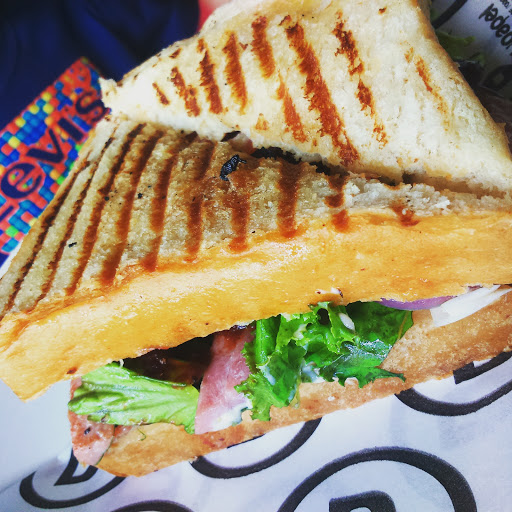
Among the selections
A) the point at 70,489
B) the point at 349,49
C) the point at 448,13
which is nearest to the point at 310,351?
the point at 349,49

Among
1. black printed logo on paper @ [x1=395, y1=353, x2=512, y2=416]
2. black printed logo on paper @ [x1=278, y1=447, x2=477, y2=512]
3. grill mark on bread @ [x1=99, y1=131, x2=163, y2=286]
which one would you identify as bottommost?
black printed logo on paper @ [x1=395, y1=353, x2=512, y2=416]

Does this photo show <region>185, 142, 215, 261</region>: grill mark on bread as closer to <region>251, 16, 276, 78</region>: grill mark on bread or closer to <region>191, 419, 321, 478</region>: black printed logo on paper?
<region>251, 16, 276, 78</region>: grill mark on bread

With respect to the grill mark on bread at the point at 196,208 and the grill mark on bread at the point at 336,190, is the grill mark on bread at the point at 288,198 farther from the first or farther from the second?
the grill mark on bread at the point at 196,208

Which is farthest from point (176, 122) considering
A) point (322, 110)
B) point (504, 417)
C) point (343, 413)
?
point (504, 417)

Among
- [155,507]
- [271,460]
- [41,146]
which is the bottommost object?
[271,460]

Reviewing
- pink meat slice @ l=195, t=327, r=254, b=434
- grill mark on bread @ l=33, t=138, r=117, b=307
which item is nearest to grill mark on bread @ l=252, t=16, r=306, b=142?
grill mark on bread @ l=33, t=138, r=117, b=307

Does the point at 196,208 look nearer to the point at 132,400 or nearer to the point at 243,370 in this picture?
the point at 243,370
